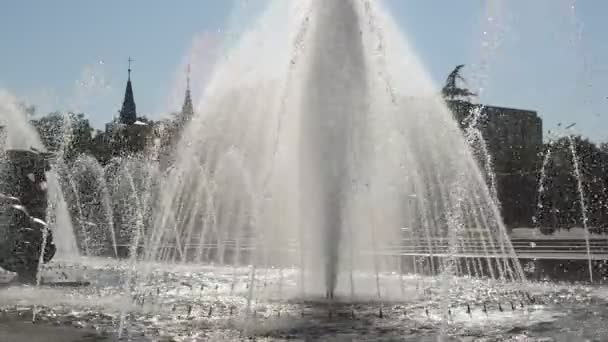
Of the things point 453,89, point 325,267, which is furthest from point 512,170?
point 325,267

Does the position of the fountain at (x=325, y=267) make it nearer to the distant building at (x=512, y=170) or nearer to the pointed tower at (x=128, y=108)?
the distant building at (x=512, y=170)

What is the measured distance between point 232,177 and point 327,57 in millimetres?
27460

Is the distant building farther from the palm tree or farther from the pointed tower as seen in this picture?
the pointed tower

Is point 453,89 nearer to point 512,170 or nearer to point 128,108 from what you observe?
point 512,170

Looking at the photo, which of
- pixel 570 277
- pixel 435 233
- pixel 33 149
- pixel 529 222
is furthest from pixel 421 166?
pixel 33 149

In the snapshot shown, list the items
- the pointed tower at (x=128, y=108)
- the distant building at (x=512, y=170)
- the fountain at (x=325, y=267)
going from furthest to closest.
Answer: the pointed tower at (x=128, y=108), the distant building at (x=512, y=170), the fountain at (x=325, y=267)

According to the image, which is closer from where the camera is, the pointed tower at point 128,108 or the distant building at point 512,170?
the distant building at point 512,170

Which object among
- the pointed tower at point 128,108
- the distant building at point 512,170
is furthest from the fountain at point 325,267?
the pointed tower at point 128,108

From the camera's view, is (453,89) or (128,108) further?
(128,108)

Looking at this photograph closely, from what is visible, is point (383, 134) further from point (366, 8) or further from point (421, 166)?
point (421, 166)

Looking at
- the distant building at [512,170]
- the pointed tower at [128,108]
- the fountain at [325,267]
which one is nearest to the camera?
the fountain at [325,267]

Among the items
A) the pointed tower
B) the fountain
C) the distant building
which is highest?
the pointed tower

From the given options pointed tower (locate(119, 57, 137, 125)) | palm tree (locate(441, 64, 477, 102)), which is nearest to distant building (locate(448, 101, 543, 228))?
palm tree (locate(441, 64, 477, 102))

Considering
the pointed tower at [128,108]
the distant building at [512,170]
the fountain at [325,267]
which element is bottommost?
the fountain at [325,267]
